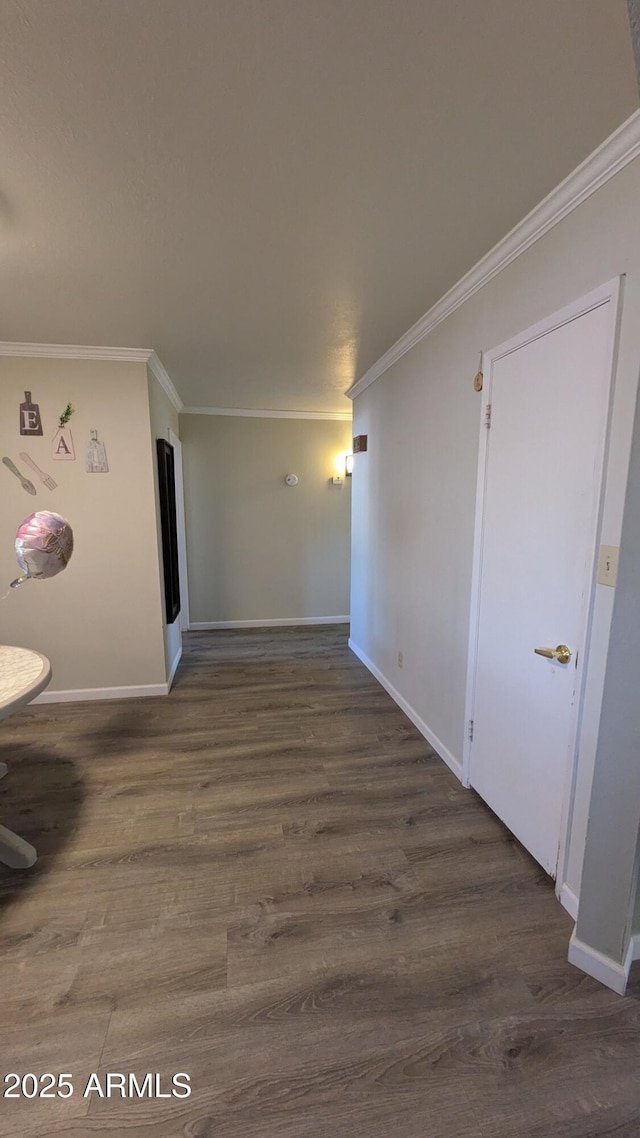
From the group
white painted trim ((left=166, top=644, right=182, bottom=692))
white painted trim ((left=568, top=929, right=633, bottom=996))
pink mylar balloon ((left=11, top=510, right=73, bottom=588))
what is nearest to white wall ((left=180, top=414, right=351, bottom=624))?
white painted trim ((left=166, top=644, right=182, bottom=692))

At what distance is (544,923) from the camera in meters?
1.55

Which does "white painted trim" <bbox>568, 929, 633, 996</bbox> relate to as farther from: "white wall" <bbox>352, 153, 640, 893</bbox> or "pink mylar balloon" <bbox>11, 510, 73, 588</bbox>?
"pink mylar balloon" <bbox>11, 510, 73, 588</bbox>

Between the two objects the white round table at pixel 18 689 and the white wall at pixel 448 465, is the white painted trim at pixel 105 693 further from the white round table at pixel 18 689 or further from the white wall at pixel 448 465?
the white wall at pixel 448 465

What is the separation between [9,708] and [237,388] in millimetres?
3309

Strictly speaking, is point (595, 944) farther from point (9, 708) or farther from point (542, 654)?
point (9, 708)

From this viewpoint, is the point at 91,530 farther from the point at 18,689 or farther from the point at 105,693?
the point at 18,689

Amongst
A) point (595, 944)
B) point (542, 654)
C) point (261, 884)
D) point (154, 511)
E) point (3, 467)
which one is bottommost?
point (261, 884)

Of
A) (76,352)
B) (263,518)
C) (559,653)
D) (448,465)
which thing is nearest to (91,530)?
(76,352)

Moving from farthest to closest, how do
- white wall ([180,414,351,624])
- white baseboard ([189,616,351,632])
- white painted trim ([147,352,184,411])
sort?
white baseboard ([189,616,351,632]) < white wall ([180,414,351,624]) < white painted trim ([147,352,184,411])

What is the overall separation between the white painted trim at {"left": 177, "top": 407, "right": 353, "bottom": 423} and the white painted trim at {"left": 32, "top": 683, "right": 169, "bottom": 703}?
2.94 meters

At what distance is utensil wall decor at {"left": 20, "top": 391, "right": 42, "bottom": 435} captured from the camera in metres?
2.90

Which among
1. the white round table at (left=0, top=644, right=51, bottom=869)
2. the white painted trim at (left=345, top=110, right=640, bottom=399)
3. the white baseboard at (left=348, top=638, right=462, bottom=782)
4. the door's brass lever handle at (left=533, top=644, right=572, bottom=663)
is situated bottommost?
the white baseboard at (left=348, top=638, right=462, bottom=782)

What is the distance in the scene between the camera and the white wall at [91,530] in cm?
294

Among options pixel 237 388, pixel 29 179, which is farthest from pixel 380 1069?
pixel 237 388
